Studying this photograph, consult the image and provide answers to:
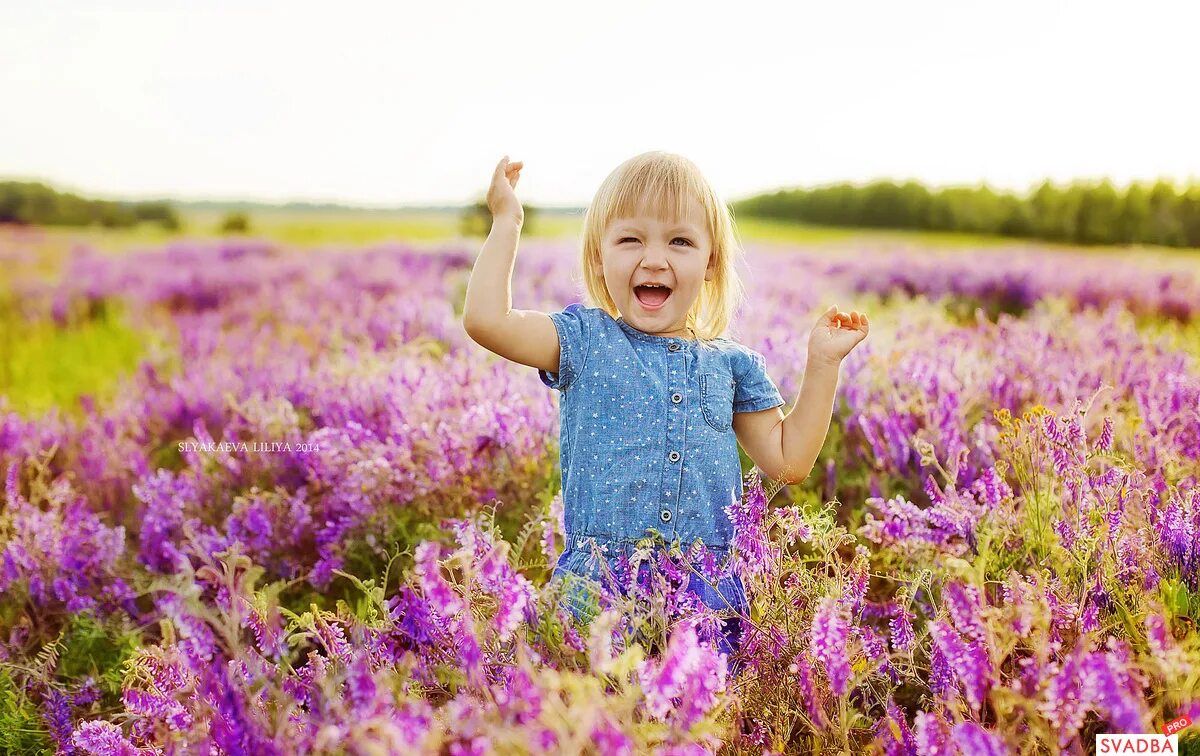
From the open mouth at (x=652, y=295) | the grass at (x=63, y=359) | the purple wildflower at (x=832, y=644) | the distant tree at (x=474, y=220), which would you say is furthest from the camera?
the distant tree at (x=474, y=220)

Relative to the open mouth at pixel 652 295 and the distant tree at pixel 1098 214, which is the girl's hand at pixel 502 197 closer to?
the open mouth at pixel 652 295

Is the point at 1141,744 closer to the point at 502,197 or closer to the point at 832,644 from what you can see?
the point at 832,644

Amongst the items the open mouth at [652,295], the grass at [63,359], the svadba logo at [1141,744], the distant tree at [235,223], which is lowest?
the grass at [63,359]

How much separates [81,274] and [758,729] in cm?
1415

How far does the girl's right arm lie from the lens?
2.51m

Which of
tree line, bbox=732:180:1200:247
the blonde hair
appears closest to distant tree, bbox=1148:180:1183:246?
tree line, bbox=732:180:1200:247

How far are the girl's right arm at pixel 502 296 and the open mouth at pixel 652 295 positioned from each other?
0.87 ft

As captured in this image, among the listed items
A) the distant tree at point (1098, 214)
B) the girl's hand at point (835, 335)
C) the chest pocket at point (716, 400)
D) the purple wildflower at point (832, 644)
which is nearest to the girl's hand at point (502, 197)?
the chest pocket at point (716, 400)

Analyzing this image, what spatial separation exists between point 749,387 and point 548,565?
29.8 inches

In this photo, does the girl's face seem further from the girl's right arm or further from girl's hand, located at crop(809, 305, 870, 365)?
girl's hand, located at crop(809, 305, 870, 365)

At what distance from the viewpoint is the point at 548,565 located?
2.64 m

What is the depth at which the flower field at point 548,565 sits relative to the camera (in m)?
1.65

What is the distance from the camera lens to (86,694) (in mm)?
2686

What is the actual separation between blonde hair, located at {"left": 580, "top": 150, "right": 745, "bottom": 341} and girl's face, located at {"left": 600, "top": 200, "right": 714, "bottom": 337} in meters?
0.03
